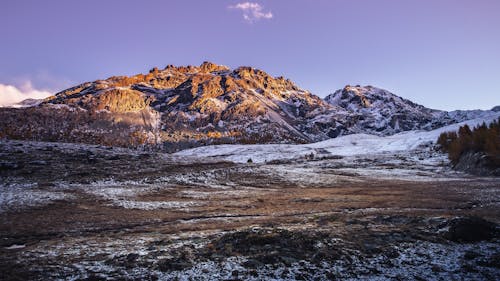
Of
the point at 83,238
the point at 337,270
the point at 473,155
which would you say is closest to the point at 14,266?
the point at 83,238

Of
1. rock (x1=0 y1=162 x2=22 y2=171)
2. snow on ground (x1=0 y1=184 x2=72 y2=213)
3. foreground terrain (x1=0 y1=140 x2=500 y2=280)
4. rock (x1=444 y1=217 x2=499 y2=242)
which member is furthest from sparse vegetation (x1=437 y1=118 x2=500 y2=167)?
rock (x1=0 y1=162 x2=22 y2=171)

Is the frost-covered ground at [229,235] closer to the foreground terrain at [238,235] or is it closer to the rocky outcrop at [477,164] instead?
the foreground terrain at [238,235]

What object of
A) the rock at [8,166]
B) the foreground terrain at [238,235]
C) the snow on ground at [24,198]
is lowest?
the foreground terrain at [238,235]

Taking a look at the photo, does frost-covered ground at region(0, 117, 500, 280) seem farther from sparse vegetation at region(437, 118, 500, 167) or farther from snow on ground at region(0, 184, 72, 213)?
sparse vegetation at region(437, 118, 500, 167)

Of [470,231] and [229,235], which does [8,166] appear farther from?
[470,231]

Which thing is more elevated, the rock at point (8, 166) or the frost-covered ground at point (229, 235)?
the rock at point (8, 166)

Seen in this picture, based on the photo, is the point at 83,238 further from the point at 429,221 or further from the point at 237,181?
the point at 237,181

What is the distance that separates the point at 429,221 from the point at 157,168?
143 feet

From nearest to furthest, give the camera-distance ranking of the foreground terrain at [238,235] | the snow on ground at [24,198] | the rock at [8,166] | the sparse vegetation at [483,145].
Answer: the foreground terrain at [238,235]
the snow on ground at [24,198]
the rock at [8,166]
the sparse vegetation at [483,145]

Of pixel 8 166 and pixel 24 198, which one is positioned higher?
pixel 8 166

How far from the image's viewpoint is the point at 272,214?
2314cm

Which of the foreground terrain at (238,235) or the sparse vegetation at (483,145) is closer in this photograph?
the foreground terrain at (238,235)

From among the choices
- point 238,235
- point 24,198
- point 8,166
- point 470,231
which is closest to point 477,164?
point 470,231

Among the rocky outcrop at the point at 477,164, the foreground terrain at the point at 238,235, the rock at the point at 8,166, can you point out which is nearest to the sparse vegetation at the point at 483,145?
the rocky outcrop at the point at 477,164
